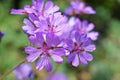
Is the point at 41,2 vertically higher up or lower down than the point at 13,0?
higher up

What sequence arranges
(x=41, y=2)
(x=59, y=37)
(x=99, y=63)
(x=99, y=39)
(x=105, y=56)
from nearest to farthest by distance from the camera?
(x=59, y=37), (x=41, y=2), (x=99, y=63), (x=105, y=56), (x=99, y=39)

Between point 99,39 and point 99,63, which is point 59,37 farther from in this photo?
point 99,39

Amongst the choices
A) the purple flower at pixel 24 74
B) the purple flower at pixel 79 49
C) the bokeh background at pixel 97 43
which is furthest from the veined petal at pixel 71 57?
the bokeh background at pixel 97 43

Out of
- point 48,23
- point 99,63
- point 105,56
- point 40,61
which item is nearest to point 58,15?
point 48,23

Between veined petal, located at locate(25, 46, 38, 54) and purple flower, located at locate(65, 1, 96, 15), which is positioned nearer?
veined petal, located at locate(25, 46, 38, 54)

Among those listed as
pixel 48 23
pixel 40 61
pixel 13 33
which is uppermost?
pixel 48 23

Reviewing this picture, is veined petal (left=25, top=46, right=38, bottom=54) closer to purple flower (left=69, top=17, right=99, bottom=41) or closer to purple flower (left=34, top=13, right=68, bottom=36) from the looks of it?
purple flower (left=34, top=13, right=68, bottom=36)

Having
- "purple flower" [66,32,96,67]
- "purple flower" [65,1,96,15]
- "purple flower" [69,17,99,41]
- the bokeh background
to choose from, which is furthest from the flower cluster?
the bokeh background
